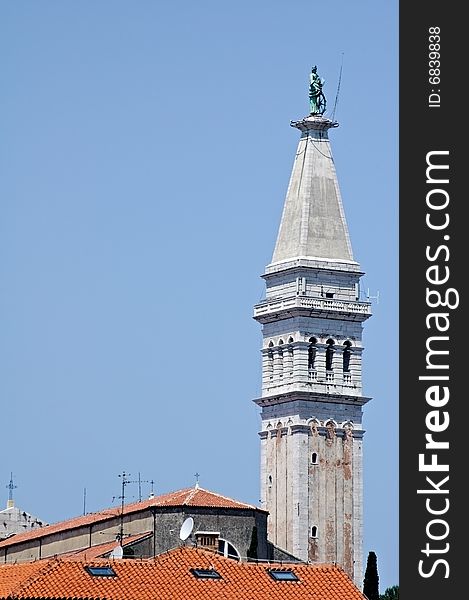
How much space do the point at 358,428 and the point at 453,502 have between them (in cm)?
8141

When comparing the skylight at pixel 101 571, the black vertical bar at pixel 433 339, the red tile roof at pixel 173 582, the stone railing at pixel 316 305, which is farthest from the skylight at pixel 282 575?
the stone railing at pixel 316 305

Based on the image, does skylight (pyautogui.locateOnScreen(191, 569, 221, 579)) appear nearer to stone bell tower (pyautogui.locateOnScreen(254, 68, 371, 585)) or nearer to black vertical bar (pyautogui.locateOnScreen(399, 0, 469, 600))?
black vertical bar (pyautogui.locateOnScreen(399, 0, 469, 600))

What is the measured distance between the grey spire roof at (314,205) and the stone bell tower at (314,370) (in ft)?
0.17

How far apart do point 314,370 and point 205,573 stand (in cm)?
5565

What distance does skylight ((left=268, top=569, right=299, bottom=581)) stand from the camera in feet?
181

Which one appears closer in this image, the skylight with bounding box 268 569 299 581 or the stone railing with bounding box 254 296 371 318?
the skylight with bounding box 268 569 299 581

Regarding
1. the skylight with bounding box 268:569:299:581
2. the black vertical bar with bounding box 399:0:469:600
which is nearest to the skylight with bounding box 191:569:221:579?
the skylight with bounding box 268:569:299:581

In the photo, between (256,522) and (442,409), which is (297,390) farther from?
(442,409)

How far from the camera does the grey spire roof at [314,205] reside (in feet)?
362

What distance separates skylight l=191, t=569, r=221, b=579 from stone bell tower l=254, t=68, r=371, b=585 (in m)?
53.5

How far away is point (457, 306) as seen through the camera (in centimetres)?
3019

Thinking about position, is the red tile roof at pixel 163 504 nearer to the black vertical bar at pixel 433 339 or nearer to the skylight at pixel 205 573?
the skylight at pixel 205 573

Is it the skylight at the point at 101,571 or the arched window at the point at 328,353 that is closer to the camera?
the skylight at the point at 101,571

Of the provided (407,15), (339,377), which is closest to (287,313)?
(339,377)
